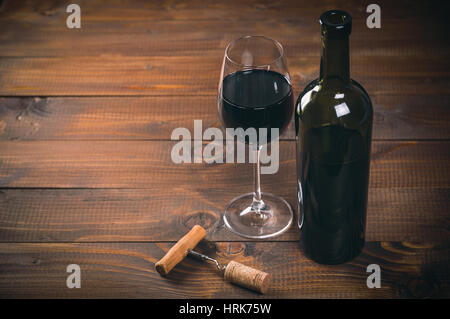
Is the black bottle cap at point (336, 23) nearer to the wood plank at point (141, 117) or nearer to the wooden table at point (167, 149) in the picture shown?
the wooden table at point (167, 149)

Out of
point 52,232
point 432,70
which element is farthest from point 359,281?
point 432,70

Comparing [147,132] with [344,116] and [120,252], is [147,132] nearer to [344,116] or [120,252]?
[120,252]

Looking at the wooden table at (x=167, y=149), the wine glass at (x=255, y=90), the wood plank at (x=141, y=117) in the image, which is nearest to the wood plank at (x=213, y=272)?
the wooden table at (x=167, y=149)

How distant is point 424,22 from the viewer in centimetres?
171

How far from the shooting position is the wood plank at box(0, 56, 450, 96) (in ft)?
4.90

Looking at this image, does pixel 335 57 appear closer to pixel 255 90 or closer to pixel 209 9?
pixel 255 90

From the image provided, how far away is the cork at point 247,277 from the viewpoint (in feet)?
3.23

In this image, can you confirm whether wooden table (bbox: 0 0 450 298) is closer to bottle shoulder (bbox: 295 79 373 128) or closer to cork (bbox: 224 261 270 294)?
cork (bbox: 224 261 270 294)

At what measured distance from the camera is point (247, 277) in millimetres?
993

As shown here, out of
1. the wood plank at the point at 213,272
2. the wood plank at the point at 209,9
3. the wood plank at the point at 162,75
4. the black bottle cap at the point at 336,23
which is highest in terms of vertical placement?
the black bottle cap at the point at 336,23

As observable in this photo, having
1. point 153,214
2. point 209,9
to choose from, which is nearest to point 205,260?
point 153,214

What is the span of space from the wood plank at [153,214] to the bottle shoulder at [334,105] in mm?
283

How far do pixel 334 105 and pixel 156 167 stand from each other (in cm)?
52

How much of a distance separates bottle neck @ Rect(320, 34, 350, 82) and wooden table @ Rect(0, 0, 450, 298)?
0.37 meters
